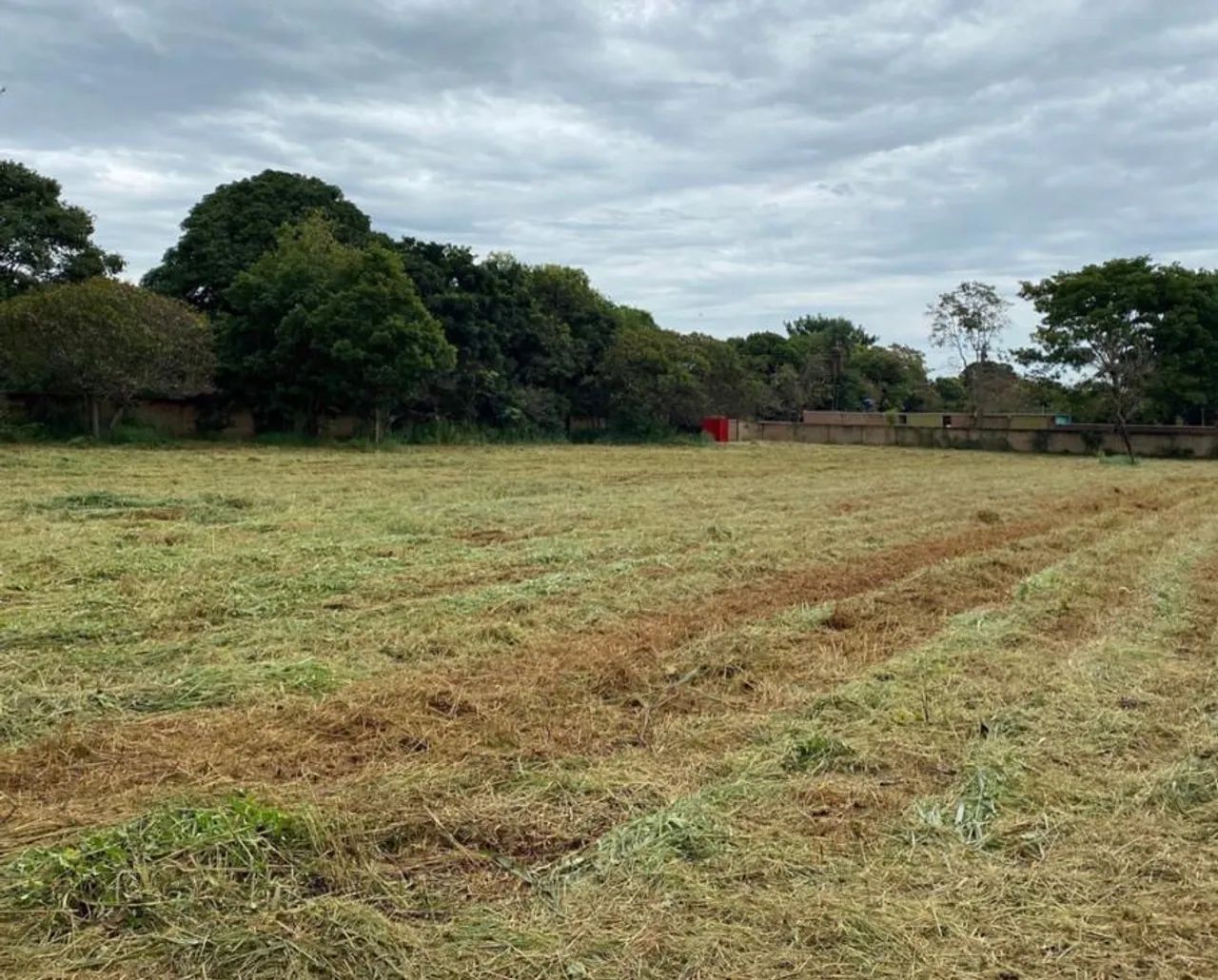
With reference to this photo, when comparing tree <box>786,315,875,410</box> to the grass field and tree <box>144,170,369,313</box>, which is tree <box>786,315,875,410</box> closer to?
tree <box>144,170,369,313</box>

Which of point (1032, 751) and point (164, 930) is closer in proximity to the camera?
point (164, 930)

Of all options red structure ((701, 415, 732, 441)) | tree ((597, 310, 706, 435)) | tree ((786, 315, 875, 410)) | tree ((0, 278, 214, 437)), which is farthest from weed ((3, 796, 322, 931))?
tree ((786, 315, 875, 410))

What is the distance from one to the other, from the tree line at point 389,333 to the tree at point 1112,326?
0.06m

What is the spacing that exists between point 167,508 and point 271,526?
1807 millimetres

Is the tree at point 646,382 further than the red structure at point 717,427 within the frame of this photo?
No

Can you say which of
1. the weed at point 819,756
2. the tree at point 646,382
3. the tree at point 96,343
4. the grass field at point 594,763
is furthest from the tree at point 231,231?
the weed at point 819,756

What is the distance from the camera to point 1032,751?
353 cm

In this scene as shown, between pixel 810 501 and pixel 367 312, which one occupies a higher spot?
pixel 367 312

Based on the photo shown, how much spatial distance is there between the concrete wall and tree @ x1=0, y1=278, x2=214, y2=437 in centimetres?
2634

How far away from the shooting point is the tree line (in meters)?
20.8

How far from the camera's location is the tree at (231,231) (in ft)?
87.8

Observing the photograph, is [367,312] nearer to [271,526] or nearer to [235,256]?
[235,256]

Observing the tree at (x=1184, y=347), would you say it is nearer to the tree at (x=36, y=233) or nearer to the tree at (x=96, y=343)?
the tree at (x=96, y=343)

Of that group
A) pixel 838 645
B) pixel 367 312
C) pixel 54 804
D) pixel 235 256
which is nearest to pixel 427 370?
pixel 367 312
